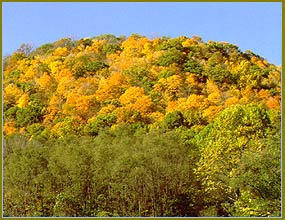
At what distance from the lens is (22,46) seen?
4381 centimetres

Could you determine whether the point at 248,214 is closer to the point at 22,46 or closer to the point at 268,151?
the point at 268,151

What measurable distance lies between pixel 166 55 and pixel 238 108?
2008 centimetres

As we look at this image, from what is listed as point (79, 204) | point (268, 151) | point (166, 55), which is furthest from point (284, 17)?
point (166, 55)

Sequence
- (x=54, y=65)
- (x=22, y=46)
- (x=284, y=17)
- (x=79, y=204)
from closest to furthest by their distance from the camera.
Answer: (x=284, y=17)
(x=79, y=204)
(x=54, y=65)
(x=22, y=46)

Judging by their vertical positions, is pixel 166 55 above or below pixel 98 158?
above

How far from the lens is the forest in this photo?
2000 cm

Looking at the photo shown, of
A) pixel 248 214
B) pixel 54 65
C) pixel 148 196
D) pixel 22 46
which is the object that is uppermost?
pixel 22 46

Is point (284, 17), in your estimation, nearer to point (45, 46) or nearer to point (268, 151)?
point (268, 151)

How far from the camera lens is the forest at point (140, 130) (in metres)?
20.0

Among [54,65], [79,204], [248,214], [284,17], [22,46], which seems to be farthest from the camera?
[22,46]

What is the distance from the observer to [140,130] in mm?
26641

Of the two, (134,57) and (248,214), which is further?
(134,57)

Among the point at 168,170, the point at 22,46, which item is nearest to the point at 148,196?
the point at 168,170

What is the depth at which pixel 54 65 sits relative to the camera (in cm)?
4069
